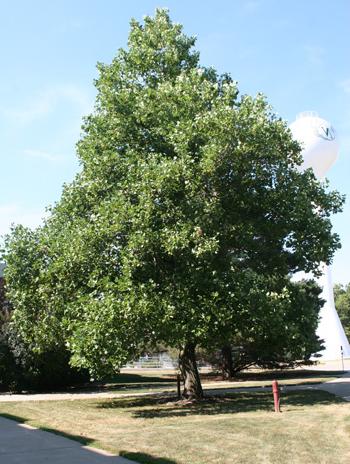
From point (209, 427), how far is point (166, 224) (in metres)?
6.46

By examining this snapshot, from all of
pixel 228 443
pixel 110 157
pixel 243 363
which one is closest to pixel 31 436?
pixel 228 443

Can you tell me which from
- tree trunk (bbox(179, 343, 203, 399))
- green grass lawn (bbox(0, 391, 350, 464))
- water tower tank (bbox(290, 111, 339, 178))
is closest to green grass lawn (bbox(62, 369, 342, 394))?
tree trunk (bbox(179, 343, 203, 399))

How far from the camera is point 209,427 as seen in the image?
41.5 ft

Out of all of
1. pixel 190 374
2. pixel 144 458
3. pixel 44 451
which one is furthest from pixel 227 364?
pixel 144 458

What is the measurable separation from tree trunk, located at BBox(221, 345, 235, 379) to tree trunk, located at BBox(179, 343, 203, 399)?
629 inches

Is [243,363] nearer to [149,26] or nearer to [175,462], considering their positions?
[149,26]

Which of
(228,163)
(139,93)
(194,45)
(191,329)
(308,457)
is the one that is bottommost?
(308,457)

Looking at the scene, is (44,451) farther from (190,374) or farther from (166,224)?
(190,374)

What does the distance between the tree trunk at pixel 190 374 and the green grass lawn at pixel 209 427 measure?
2.29 ft

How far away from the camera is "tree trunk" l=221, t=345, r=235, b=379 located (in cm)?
3644

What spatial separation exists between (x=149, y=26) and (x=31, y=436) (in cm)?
1568

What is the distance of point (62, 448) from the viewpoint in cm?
1025

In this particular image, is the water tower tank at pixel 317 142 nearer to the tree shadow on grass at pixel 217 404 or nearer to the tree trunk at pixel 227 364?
the tree trunk at pixel 227 364

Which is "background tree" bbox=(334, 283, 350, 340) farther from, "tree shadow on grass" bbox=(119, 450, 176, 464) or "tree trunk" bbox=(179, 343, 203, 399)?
"tree shadow on grass" bbox=(119, 450, 176, 464)
